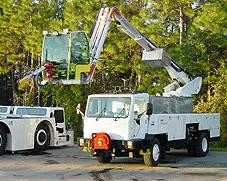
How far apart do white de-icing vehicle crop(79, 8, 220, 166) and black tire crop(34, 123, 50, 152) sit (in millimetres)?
4483

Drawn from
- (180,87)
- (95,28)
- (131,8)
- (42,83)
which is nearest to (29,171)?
(42,83)

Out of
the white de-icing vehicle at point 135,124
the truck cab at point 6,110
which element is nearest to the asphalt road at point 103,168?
the white de-icing vehicle at point 135,124

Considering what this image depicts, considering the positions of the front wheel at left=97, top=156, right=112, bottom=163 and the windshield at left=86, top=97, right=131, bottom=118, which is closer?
the windshield at left=86, top=97, right=131, bottom=118

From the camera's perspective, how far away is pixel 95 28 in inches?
659

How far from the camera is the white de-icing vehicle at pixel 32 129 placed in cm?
1753

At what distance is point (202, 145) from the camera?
17547mm

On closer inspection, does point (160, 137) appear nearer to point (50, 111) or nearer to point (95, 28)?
point (95, 28)

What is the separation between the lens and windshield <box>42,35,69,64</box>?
16.2m

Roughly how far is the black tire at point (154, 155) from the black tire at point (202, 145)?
3.03 metres

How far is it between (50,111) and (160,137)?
6566mm

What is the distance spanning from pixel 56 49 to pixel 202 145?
243 inches

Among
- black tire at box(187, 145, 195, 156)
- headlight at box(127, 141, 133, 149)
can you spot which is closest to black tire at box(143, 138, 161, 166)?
headlight at box(127, 141, 133, 149)

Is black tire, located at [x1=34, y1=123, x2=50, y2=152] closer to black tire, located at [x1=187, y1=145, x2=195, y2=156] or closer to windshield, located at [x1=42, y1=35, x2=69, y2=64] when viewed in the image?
windshield, located at [x1=42, y1=35, x2=69, y2=64]

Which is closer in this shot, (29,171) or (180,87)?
(29,171)
